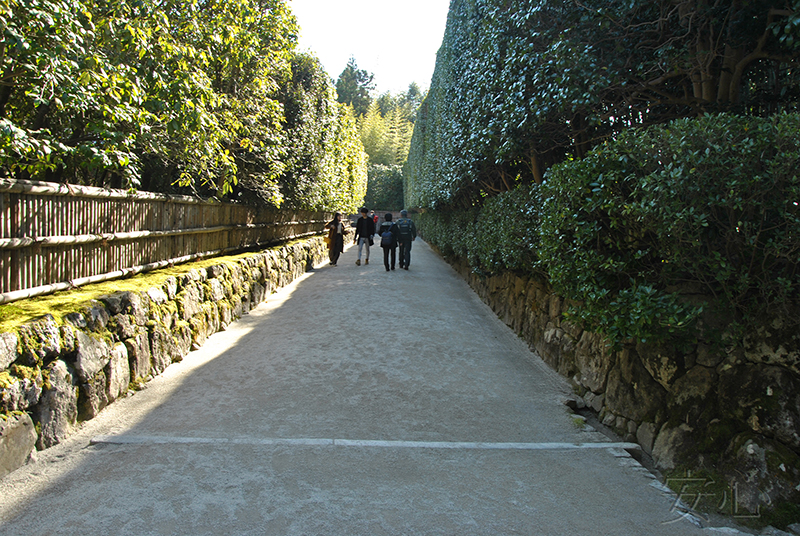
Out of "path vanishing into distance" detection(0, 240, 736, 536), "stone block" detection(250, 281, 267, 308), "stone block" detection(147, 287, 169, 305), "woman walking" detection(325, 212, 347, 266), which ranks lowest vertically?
"path vanishing into distance" detection(0, 240, 736, 536)

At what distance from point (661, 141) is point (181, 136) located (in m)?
5.73

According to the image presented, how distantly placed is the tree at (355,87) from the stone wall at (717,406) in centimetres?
8064

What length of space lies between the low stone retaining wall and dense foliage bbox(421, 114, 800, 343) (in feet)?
13.2

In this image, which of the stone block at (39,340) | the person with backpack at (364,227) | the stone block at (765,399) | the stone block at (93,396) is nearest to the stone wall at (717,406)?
the stone block at (765,399)

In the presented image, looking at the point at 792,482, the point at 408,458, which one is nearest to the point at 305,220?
the point at 408,458

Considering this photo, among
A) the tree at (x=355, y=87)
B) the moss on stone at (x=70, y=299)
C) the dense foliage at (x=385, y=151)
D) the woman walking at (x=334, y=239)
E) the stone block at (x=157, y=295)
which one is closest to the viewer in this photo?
the moss on stone at (x=70, y=299)

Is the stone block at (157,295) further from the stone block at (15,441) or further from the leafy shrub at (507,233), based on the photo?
the leafy shrub at (507,233)

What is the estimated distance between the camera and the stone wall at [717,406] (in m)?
3.02

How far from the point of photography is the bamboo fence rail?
14.3ft

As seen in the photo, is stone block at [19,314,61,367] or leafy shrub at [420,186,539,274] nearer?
stone block at [19,314,61,367]

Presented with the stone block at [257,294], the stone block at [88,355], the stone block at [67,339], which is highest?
the stone block at [67,339]

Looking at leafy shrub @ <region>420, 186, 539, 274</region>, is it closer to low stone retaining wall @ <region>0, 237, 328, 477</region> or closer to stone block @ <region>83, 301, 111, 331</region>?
low stone retaining wall @ <region>0, 237, 328, 477</region>

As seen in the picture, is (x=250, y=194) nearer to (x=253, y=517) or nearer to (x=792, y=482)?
(x=253, y=517)

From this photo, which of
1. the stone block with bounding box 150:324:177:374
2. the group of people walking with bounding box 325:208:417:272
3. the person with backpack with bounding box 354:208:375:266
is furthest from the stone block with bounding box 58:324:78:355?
the person with backpack with bounding box 354:208:375:266
